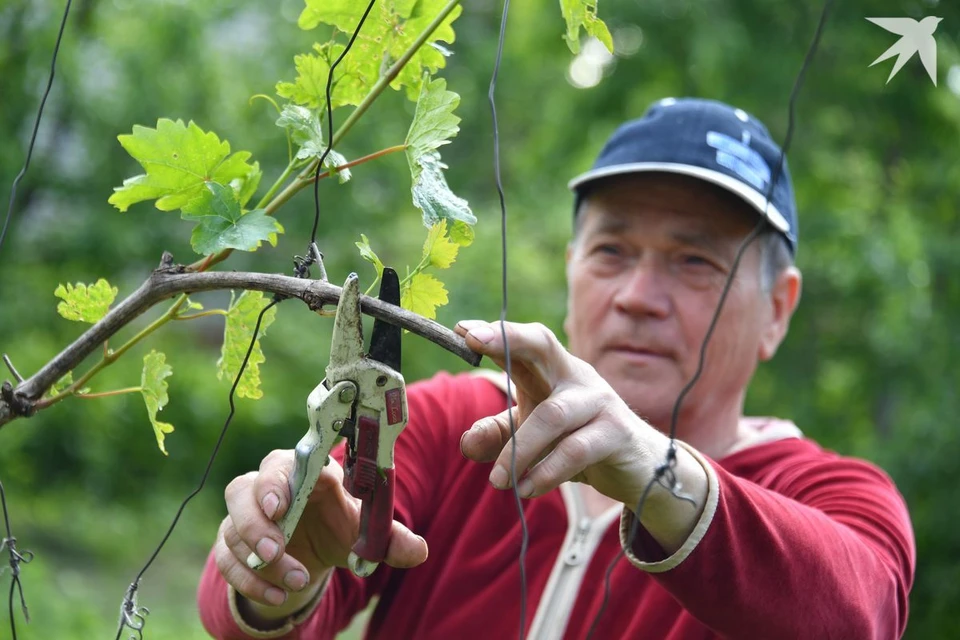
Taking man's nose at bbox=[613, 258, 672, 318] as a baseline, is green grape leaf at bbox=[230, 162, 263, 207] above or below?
below

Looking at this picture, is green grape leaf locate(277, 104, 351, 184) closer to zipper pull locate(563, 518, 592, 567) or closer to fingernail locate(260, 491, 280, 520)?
fingernail locate(260, 491, 280, 520)

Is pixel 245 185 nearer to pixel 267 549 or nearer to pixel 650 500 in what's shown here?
pixel 267 549

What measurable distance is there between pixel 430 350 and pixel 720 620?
4775 mm

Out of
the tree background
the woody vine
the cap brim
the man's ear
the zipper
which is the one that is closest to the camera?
the woody vine

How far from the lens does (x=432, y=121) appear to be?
1160mm

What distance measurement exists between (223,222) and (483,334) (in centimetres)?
37

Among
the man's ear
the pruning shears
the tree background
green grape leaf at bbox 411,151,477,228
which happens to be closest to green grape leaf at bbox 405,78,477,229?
green grape leaf at bbox 411,151,477,228

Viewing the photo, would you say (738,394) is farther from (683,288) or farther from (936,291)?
(936,291)

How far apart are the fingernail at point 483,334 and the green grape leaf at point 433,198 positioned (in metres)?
0.14

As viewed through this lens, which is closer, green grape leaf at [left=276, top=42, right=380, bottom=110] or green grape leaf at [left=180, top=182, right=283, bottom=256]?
green grape leaf at [left=180, top=182, right=283, bottom=256]

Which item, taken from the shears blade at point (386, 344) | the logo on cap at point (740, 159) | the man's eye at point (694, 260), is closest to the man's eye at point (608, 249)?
the man's eye at point (694, 260)

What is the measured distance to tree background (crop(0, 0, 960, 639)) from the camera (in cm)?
422

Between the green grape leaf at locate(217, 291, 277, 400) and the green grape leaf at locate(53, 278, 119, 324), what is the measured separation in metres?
0.16

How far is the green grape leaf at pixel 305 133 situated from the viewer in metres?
1.18
